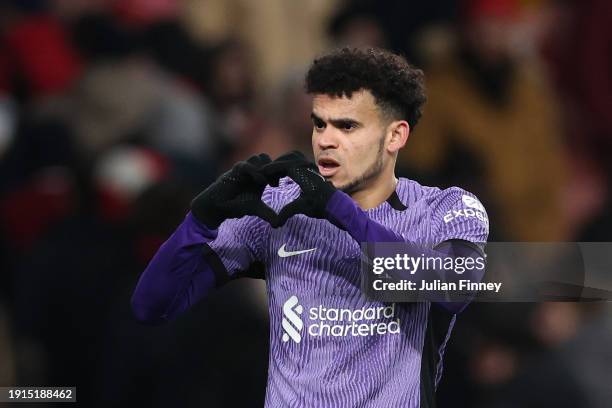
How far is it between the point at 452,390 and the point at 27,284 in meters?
2.13

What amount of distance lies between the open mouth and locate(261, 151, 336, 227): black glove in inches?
8.1

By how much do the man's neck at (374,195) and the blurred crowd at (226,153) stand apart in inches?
54.1

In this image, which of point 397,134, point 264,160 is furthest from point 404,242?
point 264,160

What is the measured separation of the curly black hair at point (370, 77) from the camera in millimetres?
4367

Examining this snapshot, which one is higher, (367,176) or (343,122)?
(343,122)

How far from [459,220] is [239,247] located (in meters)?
0.67

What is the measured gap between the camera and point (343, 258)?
14.6ft

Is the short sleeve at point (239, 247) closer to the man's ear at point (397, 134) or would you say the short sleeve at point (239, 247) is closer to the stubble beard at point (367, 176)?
the stubble beard at point (367, 176)

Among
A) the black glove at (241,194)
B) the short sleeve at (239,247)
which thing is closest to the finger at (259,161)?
the black glove at (241,194)

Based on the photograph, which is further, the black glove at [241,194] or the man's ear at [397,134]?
the man's ear at [397,134]

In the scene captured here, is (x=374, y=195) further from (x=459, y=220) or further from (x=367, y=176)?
(x=459, y=220)

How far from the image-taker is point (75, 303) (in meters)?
7.18

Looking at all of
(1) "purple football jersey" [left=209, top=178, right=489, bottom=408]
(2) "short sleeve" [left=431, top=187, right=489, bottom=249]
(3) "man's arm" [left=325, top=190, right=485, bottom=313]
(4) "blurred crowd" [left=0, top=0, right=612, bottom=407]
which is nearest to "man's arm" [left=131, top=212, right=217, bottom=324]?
(1) "purple football jersey" [left=209, top=178, right=489, bottom=408]

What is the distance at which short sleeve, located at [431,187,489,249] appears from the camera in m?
4.43
